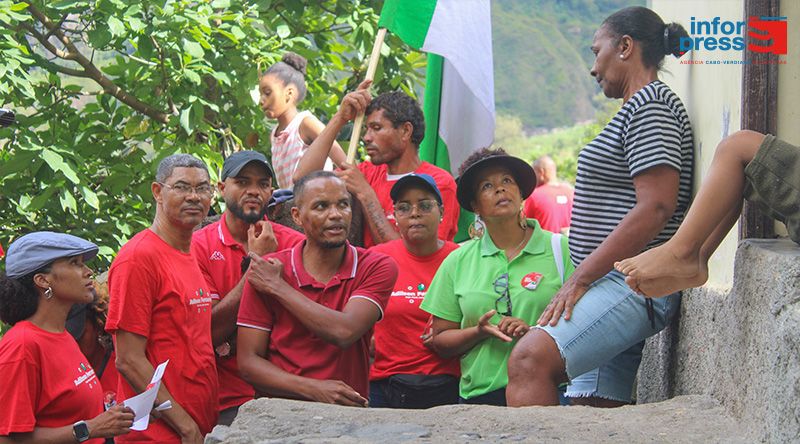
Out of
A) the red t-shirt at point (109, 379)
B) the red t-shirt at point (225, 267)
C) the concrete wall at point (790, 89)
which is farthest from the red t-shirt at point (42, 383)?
the concrete wall at point (790, 89)

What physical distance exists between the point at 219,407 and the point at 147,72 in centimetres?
364

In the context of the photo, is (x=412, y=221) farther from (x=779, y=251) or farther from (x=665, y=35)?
(x=779, y=251)

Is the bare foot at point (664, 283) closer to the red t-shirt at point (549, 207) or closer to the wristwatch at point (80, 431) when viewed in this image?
the wristwatch at point (80, 431)

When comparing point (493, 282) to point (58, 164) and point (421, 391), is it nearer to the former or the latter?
point (421, 391)

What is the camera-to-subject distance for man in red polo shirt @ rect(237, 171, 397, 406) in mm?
4637

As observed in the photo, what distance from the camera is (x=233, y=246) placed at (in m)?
5.38

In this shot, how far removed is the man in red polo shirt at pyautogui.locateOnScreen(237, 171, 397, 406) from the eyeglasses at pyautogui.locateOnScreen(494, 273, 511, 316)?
506 millimetres

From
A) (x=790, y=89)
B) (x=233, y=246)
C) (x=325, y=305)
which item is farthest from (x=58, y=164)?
(x=790, y=89)

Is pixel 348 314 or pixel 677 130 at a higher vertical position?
pixel 677 130

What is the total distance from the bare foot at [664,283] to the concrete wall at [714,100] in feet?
1.85

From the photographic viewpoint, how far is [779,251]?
3.62 meters

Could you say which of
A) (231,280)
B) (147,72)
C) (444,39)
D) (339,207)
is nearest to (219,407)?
(231,280)

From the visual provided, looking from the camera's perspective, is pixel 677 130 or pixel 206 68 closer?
pixel 677 130

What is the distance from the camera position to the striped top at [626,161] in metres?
4.45
